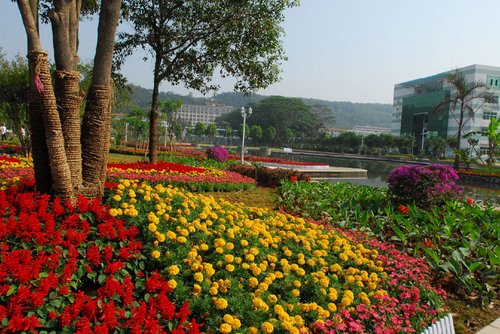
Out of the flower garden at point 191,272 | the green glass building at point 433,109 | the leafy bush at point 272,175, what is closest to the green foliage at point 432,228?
the flower garden at point 191,272

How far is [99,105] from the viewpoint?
372cm

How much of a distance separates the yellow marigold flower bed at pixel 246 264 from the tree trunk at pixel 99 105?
0.89 feet

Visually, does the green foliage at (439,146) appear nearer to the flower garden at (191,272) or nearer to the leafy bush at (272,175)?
the leafy bush at (272,175)

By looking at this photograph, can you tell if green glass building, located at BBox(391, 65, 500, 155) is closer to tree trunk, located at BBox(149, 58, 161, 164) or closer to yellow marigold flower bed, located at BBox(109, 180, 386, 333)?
tree trunk, located at BBox(149, 58, 161, 164)

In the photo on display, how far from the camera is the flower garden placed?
2.28m

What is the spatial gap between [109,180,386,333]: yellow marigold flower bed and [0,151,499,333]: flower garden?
0.04ft

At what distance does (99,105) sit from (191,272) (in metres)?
1.87

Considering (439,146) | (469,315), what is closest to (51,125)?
(469,315)

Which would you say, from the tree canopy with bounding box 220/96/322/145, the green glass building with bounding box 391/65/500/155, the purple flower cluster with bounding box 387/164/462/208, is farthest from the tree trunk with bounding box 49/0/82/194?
the tree canopy with bounding box 220/96/322/145

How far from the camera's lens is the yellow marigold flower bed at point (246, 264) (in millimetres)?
2592

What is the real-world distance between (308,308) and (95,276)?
1486mm

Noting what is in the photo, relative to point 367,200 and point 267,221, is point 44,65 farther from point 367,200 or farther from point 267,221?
point 367,200

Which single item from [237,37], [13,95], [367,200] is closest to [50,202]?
[367,200]

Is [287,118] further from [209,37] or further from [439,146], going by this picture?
[209,37]
